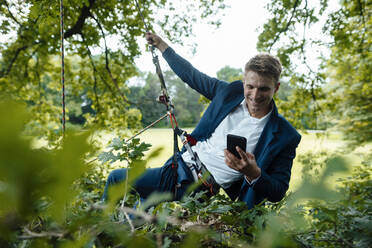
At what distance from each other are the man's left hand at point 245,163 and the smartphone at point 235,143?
29 millimetres

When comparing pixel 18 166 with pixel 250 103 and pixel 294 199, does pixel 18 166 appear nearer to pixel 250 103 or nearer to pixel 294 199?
pixel 294 199

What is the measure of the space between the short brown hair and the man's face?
36 millimetres

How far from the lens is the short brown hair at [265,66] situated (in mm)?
1877

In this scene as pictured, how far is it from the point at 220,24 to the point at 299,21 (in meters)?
1.76

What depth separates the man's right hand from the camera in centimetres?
236

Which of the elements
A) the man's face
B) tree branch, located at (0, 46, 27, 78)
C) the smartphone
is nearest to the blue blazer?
the man's face

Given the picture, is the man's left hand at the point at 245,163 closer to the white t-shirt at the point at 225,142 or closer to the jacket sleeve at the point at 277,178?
the jacket sleeve at the point at 277,178

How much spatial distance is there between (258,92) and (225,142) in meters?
0.50

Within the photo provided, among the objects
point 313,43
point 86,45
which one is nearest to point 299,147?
point 313,43

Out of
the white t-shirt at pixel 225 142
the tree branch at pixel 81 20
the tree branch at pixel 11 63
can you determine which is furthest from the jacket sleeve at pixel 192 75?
the tree branch at pixel 11 63

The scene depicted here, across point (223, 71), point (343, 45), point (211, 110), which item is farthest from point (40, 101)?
point (223, 71)

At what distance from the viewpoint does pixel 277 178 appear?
67.8 inches

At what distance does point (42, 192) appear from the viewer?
0.24m

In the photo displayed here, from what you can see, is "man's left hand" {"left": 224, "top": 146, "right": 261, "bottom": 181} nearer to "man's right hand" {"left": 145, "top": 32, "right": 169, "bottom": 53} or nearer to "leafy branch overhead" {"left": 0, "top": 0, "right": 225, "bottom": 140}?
"man's right hand" {"left": 145, "top": 32, "right": 169, "bottom": 53}
